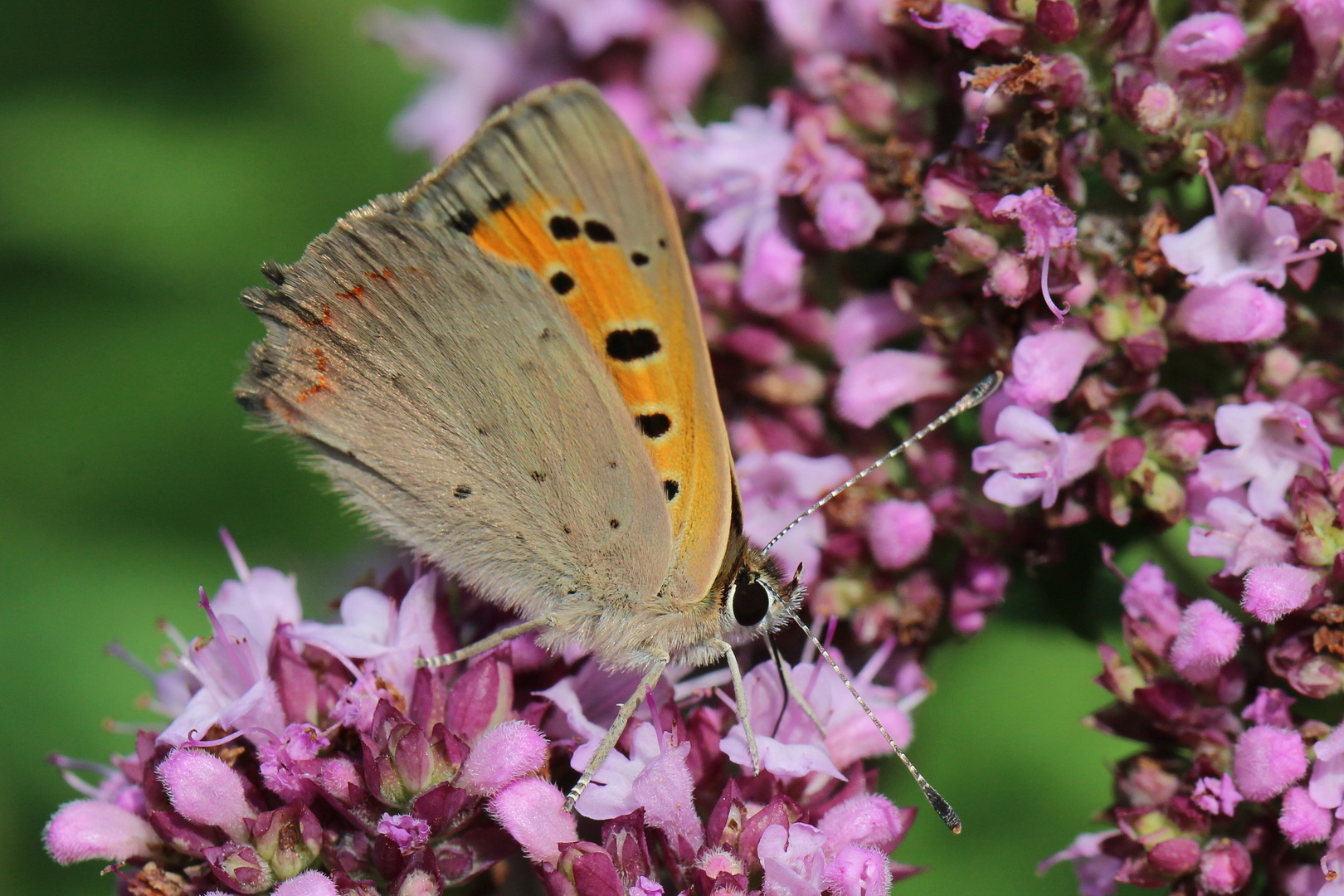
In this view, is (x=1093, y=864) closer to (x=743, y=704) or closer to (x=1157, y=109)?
(x=743, y=704)

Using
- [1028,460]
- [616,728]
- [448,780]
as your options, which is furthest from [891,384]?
[448,780]

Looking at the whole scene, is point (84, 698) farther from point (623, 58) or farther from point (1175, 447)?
point (1175, 447)

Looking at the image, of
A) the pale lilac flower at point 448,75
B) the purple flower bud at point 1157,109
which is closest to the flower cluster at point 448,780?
the purple flower bud at point 1157,109

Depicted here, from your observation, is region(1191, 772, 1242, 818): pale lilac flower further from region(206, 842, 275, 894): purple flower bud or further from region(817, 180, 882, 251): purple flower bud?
region(206, 842, 275, 894): purple flower bud

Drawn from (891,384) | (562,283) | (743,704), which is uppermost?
(562,283)

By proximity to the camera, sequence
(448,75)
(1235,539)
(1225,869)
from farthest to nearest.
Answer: (448,75) → (1235,539) → (1225,869)

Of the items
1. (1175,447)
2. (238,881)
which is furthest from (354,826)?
(1175,447)
